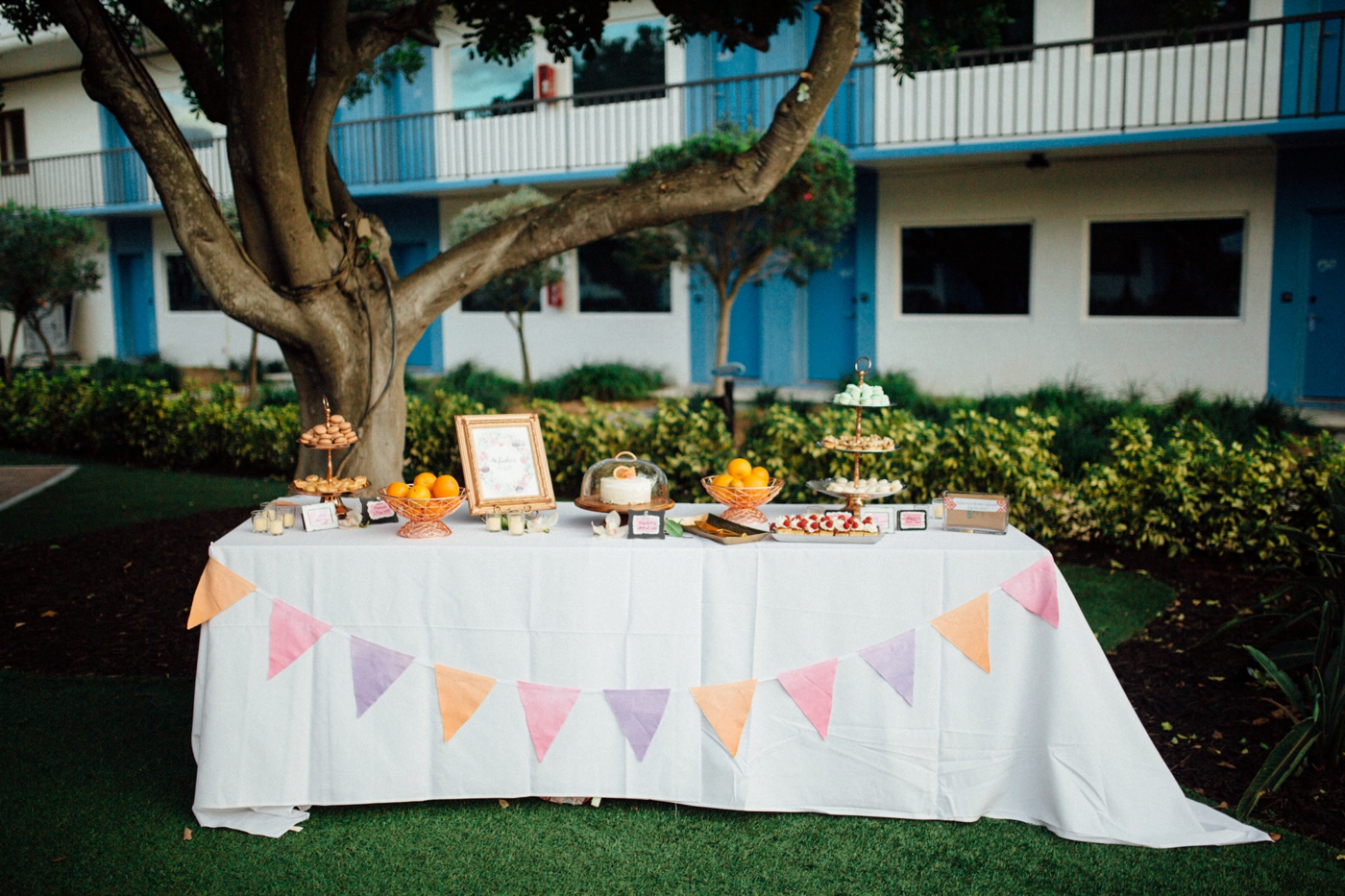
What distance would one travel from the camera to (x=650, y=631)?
3115mm

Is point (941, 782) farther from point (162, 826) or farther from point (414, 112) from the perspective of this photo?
point (414, 112)

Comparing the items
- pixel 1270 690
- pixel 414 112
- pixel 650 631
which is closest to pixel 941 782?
pixel 650 631

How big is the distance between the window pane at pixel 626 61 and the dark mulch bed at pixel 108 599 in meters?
9.78

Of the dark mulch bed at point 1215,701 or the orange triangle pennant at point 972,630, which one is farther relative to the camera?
the dark mulch bed at point 1215,701

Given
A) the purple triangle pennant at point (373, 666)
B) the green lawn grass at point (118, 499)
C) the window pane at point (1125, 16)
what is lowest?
the green lawn grass at point (118, 499)

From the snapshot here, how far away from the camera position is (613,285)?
597 inches

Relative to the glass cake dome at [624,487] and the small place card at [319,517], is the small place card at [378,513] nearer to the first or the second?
the small place card at [319,517]

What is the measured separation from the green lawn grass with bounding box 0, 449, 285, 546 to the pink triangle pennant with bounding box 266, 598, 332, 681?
453 centimetres


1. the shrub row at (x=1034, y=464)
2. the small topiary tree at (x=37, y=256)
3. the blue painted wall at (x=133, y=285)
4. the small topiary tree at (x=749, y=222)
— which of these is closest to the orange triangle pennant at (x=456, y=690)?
the shrub row at (x=1034, y=464)

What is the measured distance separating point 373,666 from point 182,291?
1841cm

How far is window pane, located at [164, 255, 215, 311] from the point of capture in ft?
62.1

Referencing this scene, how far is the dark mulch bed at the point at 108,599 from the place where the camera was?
4.52 meters

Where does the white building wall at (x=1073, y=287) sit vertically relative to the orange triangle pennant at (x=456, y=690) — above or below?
above

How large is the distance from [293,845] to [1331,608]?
11.9ft
